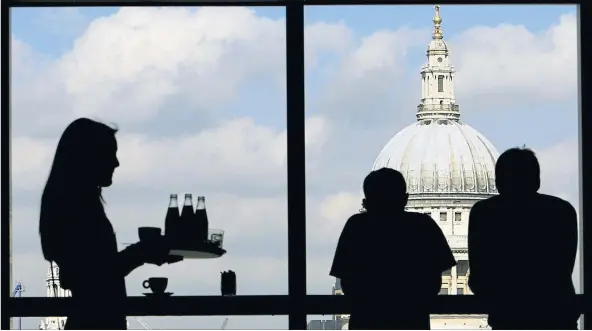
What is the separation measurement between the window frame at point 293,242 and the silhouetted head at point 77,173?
0.87 ft

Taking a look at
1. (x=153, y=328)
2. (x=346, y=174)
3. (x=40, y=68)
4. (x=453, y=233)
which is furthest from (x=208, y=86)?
(x=153, y=328)

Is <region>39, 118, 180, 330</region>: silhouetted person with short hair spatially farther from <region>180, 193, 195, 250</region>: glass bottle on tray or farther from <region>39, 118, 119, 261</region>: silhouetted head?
<region>180, 193, 195, 250</region>: glass bottle on tray

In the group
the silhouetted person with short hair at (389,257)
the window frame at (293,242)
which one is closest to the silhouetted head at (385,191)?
the silhouetted person with short hair at (389,257)

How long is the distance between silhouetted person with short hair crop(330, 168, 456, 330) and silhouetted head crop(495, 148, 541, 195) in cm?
17

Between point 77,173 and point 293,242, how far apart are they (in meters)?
0.51

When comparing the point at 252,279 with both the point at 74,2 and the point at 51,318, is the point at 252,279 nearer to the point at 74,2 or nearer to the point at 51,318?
the point at 51,318

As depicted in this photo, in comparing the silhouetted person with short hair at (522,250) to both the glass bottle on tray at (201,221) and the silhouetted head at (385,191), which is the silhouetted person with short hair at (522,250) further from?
the glass bottle on tray at (201,221)

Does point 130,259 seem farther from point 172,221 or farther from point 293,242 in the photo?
point 293,242

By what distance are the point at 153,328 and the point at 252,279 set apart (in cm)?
25

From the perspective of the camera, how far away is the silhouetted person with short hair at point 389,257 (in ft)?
9.25

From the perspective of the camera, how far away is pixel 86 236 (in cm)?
258

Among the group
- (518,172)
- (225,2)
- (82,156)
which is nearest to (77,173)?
(82,156)

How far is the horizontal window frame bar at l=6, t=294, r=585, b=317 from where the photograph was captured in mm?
2850

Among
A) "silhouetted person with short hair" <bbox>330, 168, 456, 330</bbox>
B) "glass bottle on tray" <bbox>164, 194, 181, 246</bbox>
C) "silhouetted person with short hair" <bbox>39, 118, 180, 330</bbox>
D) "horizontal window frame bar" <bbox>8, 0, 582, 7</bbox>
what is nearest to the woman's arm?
"silhouetted person with short hair" <bbox>39, 118, 180, 330</bbox>
